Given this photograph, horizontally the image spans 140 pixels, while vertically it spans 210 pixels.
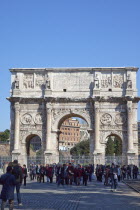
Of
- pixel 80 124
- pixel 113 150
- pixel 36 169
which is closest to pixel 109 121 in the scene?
pixel 36 169

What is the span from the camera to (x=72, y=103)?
35500 millimetres

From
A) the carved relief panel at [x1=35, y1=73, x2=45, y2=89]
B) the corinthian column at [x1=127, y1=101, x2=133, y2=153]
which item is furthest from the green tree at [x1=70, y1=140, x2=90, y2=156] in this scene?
the corinthian column at [x1=127, y1=101, x2=133, y2=153]

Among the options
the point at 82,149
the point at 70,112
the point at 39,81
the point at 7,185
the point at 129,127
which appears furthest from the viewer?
the point at 82,149

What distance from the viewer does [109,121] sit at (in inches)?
1388

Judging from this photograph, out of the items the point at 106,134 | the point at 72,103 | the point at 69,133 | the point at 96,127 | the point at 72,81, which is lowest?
the point at 106,134

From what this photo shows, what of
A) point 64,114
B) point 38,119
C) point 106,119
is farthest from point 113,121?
point 38,119

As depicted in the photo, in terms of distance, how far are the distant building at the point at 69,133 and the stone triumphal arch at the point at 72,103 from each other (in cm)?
7022

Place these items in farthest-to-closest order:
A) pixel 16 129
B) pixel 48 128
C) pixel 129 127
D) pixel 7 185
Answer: pixel 16 129, pixel 48 128, pixel 129 127, pixel 7 185

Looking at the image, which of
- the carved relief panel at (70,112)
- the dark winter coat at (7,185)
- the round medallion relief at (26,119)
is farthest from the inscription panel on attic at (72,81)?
the dark winter coat at (7,185)

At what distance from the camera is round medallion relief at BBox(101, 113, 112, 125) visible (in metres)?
35.2

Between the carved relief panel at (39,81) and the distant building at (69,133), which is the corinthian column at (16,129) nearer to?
the carved relief panel at (39,81)

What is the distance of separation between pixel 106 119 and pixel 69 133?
247 ft

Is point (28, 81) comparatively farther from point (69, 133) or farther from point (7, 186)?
point (69, 133)

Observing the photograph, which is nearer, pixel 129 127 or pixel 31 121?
pixel 129 127
